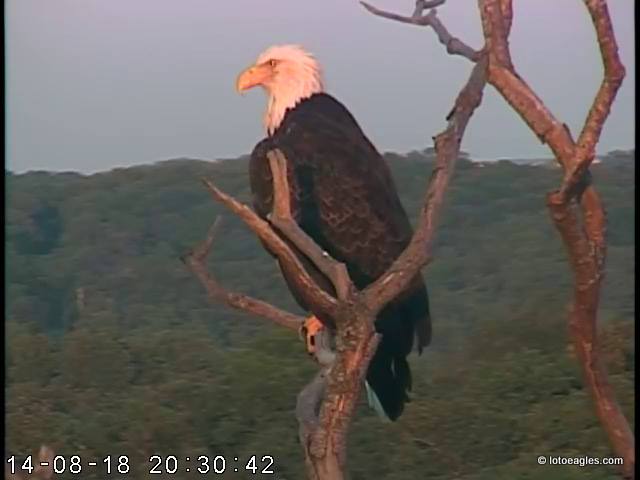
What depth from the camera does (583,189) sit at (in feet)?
9.38

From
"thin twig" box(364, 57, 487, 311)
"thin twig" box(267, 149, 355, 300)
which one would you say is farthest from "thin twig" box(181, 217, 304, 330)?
"thin twig" box(364, 57, 487, 311)

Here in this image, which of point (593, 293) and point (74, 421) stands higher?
point (74, 421)

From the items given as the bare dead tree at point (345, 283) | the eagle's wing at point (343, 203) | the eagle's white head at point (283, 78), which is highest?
the eagle's white head at point (283, 78)

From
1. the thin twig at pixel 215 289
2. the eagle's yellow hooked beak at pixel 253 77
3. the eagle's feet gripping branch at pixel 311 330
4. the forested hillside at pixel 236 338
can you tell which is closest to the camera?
the thin twig at pixel 215 289

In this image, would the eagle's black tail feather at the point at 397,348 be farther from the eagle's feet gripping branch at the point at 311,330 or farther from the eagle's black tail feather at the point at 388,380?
the eagle's feet gripping branch at the point at 311,330

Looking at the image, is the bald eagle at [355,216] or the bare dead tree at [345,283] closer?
the bare dead tree at [345,283]

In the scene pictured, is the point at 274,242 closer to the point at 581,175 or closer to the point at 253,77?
the point at 581,175

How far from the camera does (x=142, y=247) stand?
554 cm

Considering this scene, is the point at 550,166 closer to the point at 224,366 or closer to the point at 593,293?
the point at 224,366

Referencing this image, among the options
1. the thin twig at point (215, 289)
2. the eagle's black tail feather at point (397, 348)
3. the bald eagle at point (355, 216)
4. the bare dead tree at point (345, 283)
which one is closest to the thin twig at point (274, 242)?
the bare dead tree at point (345, 283)

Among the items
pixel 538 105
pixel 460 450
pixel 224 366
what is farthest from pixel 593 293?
pixel 224 366

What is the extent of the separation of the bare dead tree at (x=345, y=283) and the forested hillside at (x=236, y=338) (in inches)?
61.3

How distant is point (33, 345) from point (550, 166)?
2.09 m

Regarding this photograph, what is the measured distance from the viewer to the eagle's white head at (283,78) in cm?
387
